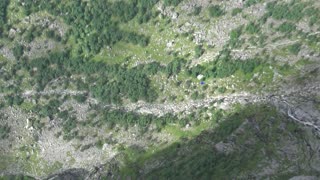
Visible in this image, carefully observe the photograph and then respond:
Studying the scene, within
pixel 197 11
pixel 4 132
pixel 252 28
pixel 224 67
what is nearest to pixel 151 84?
pixel 224 67

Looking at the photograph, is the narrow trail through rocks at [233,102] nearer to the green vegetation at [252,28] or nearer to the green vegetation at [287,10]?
the green vegetation at [252,28]

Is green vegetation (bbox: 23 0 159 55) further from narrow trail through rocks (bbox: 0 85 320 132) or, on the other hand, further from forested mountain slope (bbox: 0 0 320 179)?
narrow trail through rocks (bbox: 0 85 320 132)

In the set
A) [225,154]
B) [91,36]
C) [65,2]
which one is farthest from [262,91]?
[65,2]

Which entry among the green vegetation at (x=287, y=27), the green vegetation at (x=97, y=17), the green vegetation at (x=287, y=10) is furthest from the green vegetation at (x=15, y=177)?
the green vegetation at (x=287, y=10)

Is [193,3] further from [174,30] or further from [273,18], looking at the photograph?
[273,18]

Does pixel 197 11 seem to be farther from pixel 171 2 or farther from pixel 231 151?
pixel 231 151

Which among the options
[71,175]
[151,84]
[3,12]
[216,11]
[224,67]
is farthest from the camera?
[3,12]

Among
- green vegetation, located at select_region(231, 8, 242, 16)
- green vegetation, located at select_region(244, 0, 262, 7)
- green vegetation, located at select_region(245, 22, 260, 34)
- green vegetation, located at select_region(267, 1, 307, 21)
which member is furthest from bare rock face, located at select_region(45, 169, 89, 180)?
green vegetation, located at select_region(267, 1, 307, 21)

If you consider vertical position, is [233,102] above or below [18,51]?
below

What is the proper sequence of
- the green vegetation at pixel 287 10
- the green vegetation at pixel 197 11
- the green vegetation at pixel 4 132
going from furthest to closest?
the green vegetation at pixel 4 132 → the green vegetation at pixel 197 11 → the green vegetation at pixel 287 10
